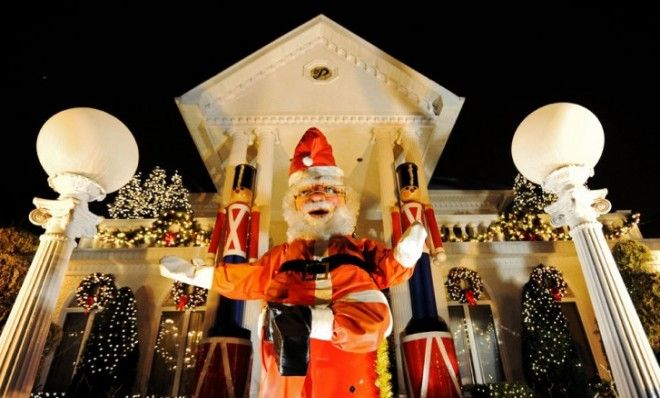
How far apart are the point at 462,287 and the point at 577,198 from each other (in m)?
6.05

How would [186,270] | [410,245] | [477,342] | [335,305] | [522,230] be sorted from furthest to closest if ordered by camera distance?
[522,230], [477,342], [186,270], [410,245], [335,305]

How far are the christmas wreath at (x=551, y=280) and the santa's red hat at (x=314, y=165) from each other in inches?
296

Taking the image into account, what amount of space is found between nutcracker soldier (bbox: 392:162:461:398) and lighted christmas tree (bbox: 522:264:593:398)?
3521mm

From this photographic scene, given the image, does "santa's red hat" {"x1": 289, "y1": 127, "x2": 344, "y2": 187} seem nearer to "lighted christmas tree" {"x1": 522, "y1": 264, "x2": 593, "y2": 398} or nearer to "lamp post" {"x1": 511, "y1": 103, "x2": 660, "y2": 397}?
"lamp post" {"x1": 511, "y1": 103, "x2": 660, "y2": 397}

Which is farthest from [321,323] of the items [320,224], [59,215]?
[59,215]

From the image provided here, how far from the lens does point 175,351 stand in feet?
27.7

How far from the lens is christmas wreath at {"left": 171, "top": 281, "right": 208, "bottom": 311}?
336 inches

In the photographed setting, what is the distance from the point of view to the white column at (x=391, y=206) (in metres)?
5.74

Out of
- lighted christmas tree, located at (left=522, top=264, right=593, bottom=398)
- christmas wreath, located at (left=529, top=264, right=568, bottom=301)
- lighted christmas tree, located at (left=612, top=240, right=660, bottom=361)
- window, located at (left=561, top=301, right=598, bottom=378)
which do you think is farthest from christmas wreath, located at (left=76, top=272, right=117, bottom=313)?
lighted christmas tree, located at (left=612, top=240, right=660, bottom=361)

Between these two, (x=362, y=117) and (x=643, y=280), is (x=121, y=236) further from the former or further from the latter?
(x=643, y=280)

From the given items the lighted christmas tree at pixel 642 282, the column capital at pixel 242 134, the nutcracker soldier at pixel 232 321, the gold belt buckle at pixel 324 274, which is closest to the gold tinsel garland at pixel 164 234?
the column capital at pixel 242 134

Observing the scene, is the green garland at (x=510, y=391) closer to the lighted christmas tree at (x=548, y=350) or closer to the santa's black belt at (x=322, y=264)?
the lighted christmas tree at (x=548, y=350)

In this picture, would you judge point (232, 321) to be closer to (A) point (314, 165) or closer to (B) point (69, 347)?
(A) point (314, 165)

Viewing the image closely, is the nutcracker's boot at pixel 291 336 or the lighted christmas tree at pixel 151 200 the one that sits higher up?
the lighted christmas tree at pixel 151 200
